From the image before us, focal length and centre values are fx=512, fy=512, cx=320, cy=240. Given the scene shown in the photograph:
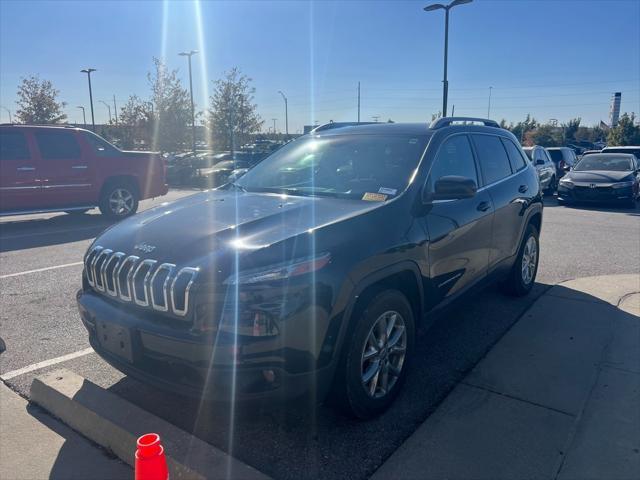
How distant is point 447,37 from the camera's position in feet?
69.9

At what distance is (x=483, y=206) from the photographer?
14.0 feet

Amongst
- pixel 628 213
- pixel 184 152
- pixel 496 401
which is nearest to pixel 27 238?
pixel 496 401

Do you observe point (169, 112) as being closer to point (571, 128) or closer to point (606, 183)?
point (606, 183)

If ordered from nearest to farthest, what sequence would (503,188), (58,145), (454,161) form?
(454,161) < (503,188) < (58,145)

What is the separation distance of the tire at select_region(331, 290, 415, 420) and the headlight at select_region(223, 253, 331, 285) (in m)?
0.46

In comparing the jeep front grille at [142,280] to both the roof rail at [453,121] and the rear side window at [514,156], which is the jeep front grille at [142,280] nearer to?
the roof rail at [453,121]

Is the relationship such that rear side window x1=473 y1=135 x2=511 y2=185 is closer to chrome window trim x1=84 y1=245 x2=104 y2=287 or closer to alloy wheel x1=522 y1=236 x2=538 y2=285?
alloy wheel x1=522 y1=236 x2=538 y2=285

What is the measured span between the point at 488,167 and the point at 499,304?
58.1 inches

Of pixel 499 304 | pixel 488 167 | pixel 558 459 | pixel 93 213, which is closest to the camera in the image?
pixel 558 459

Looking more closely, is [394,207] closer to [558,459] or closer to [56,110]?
[558,459]

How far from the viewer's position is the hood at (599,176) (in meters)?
13.5

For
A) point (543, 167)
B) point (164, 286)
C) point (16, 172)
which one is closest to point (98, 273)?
point (164, 286)

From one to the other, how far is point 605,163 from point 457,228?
521 inches

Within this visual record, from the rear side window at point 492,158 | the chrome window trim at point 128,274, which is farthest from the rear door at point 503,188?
the chrome window trim at point 128,274
